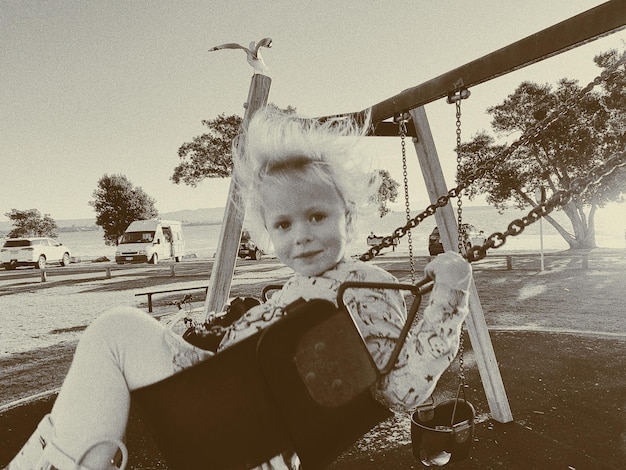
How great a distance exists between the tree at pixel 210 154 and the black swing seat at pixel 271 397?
2419cm

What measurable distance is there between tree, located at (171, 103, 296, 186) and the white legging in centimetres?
2405

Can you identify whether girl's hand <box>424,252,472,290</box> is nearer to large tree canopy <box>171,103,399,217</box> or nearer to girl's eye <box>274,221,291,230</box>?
girl's eye <box>274,221,291,230</box>

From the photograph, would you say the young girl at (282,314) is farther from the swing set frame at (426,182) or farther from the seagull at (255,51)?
the seagull at (255,51)

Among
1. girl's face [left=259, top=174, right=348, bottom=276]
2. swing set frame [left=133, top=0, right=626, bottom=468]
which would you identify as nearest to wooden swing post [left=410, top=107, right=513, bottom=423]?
swing set frame [left=133, top=0, right=626, bottom=468]

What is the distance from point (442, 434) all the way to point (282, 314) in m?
1.12

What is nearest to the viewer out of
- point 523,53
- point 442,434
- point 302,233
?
point 302,233

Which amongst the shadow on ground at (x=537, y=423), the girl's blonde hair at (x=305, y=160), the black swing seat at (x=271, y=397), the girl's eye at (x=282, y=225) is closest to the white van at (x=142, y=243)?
the shadow on ground at (x=537, y=423)

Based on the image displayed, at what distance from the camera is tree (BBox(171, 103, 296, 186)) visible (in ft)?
82.6

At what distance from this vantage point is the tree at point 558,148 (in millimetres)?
17898

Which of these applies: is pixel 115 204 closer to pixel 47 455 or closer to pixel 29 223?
pixel 29 223

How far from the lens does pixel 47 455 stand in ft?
4.15

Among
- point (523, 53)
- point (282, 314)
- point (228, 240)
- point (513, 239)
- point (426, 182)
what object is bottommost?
point (513, 239)

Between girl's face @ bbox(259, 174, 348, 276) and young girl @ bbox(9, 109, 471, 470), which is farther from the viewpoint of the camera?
girl's face @ bbox(259, 174, 348, 276)

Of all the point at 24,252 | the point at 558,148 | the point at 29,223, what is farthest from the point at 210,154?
the point at 29,223
